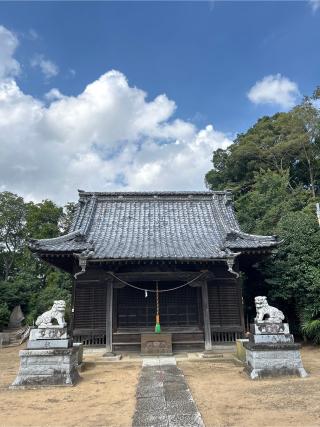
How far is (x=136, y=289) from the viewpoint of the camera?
1364 cm

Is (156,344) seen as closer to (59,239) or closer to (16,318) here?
(59,239)

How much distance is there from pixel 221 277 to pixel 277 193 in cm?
1231

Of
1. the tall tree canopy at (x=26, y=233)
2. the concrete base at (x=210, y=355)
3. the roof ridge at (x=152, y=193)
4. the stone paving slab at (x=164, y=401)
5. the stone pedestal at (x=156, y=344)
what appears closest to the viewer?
the stone paving slab at (x=164, y=401)

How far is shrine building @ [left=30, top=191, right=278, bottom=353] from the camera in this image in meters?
12.5

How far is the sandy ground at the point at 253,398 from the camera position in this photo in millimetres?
5457

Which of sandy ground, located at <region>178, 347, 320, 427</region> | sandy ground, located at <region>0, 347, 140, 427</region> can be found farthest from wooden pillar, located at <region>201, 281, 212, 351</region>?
sandy ground, located at <region>0, 347, 140, 427</region>

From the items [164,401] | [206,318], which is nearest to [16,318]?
[206,318]

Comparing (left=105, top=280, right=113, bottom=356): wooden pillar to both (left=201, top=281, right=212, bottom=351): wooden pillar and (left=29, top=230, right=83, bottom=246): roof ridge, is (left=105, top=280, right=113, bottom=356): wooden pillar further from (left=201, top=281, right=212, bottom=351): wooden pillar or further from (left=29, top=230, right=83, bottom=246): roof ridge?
(left=201, top=281, right=212, bottom=351): wooden pillar

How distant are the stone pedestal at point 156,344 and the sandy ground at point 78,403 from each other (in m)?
2.76

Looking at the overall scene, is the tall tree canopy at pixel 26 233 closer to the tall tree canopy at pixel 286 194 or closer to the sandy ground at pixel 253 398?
the tall tree canopy at pixel 286 194

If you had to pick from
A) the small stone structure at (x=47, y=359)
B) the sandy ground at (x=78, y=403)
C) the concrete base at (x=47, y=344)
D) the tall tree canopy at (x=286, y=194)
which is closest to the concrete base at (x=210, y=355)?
the sandy ground at (x=78, y=403)

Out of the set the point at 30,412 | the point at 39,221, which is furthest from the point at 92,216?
the point at 39,221

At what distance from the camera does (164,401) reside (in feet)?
21.2

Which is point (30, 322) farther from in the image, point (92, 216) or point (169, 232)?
point (169, 232)
